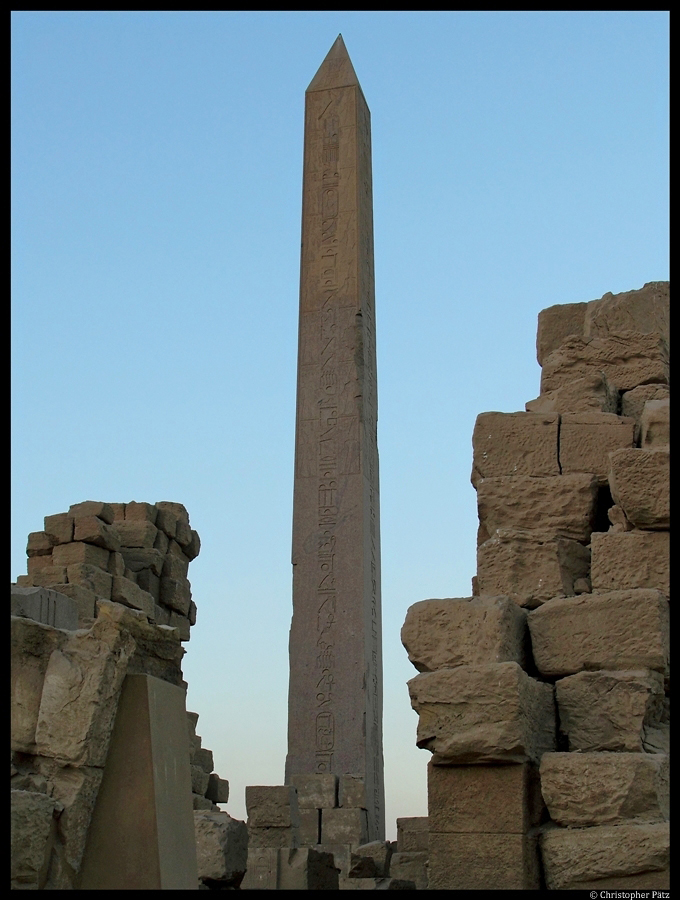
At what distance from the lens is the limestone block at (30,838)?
3.16 metres

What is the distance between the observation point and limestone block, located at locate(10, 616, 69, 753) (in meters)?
3.42

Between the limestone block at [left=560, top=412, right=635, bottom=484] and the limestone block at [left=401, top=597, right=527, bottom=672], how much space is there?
71 centimetres

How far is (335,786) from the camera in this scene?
11008 mm

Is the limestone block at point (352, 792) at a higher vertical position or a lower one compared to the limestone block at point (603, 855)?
lower

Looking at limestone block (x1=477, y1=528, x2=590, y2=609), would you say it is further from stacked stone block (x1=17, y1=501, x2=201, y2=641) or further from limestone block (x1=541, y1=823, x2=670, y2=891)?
stacked stone block (x1=17, y1=501, x2=201, y2=641)

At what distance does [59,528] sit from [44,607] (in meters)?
6.57

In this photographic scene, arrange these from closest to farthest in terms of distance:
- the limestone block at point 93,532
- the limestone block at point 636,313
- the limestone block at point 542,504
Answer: the limestone block at point 542,504 < the limestone block at point 636,313 < the limestone block at point 93,532

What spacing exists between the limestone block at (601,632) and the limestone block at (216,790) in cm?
581

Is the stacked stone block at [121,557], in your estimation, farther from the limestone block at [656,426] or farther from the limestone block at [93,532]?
the limestone block at [656,426]

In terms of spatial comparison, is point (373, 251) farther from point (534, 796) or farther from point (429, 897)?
point (429, 897)

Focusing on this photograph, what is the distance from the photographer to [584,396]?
546 centimetres

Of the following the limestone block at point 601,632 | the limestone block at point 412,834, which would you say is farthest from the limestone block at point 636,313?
the limestone block at point 412,834

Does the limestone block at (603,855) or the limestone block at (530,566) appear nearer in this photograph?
the limestone block at (603,855)
